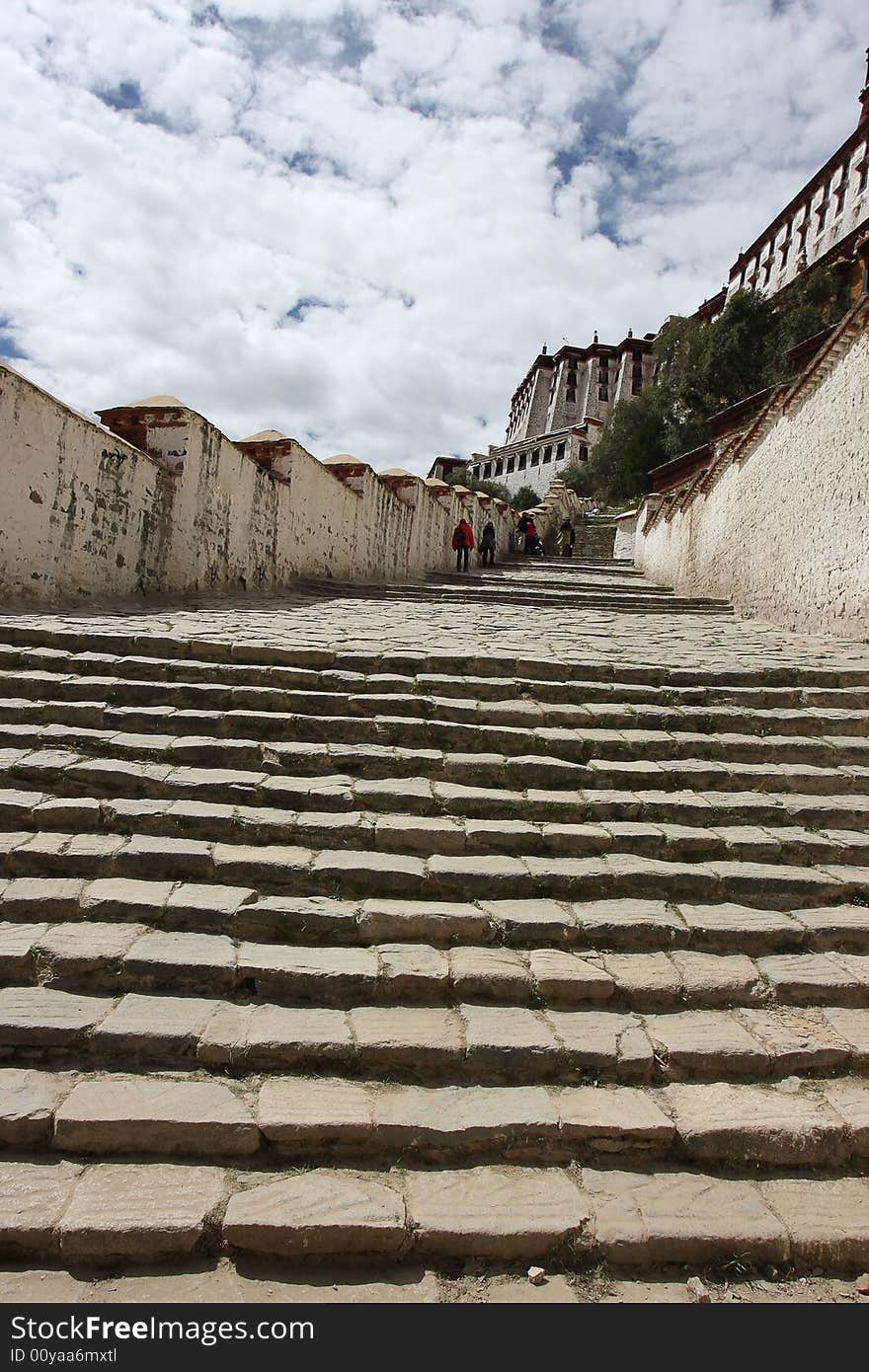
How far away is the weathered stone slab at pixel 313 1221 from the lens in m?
2.03

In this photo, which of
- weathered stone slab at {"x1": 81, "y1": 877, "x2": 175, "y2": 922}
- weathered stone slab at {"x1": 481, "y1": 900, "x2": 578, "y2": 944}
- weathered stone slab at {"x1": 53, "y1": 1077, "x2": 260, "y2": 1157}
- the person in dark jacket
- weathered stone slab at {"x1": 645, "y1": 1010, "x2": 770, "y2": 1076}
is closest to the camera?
weathered stone slab at {"x1": 53, "y1": 1077, "x2": 260, "y2": 1157}

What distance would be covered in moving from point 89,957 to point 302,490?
369 inches

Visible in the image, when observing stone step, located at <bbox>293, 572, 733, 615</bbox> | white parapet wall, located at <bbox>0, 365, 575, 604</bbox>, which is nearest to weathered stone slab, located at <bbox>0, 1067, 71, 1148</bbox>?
white parapet wall, located at <bbox>0, 365, 575, 604</bbox>

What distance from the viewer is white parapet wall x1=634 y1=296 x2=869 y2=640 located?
24.8 feet

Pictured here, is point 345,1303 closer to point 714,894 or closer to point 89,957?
point 89,957

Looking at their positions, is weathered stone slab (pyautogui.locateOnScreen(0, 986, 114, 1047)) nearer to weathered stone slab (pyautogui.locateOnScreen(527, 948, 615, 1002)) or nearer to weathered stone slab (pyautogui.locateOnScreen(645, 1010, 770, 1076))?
weathered stone slab (pyautogui.locateOnScreen(527, 948, 615, 1002))

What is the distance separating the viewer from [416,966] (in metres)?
2.96

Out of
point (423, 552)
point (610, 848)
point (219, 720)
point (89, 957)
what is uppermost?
point (423, 552)

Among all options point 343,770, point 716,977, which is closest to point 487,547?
point 343,770

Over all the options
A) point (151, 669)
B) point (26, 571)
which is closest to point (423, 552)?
point (26, 571)

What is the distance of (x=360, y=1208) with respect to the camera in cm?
211

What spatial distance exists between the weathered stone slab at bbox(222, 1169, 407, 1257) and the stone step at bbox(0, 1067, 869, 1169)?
16 centimetres

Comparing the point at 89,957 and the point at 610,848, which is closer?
the point at 89,957

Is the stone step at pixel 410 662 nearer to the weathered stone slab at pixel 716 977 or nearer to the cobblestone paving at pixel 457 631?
the cobblestone paving at pixel 457 631
